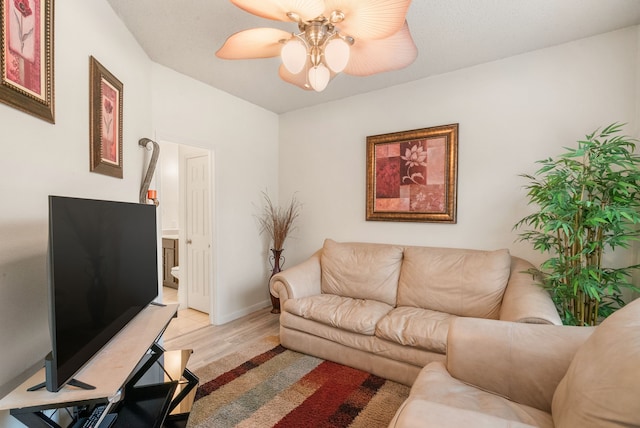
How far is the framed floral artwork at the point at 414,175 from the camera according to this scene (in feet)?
9.05

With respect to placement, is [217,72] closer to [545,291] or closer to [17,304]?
[17,304]

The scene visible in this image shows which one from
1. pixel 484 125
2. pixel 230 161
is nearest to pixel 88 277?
pixel 230 161

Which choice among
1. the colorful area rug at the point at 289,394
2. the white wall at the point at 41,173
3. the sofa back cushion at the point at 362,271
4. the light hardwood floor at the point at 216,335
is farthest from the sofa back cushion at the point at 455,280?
the white wall at the point at 41,173

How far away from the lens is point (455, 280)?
2.40 meters

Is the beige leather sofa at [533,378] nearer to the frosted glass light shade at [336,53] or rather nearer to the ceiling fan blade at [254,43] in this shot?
the frosted glass light shade at [336,53]

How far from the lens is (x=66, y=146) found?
1.42 meters

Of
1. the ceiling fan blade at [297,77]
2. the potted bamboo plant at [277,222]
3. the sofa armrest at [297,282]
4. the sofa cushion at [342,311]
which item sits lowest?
the sofa cushion at [342,311]

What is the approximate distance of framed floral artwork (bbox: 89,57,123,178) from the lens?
163cm

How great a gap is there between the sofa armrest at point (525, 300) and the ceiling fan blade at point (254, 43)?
1985mm

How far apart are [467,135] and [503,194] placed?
63 centimetres

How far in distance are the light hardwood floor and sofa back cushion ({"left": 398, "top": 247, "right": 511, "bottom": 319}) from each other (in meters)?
1.48

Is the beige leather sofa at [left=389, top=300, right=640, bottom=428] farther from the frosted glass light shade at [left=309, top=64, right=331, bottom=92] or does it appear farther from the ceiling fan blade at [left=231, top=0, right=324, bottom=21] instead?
the ceiling fan blade at [left=231, top=0, right=324, bottom=21]

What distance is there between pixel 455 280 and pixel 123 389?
2.35 meters

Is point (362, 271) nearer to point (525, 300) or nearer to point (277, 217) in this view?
point (525, 300)
